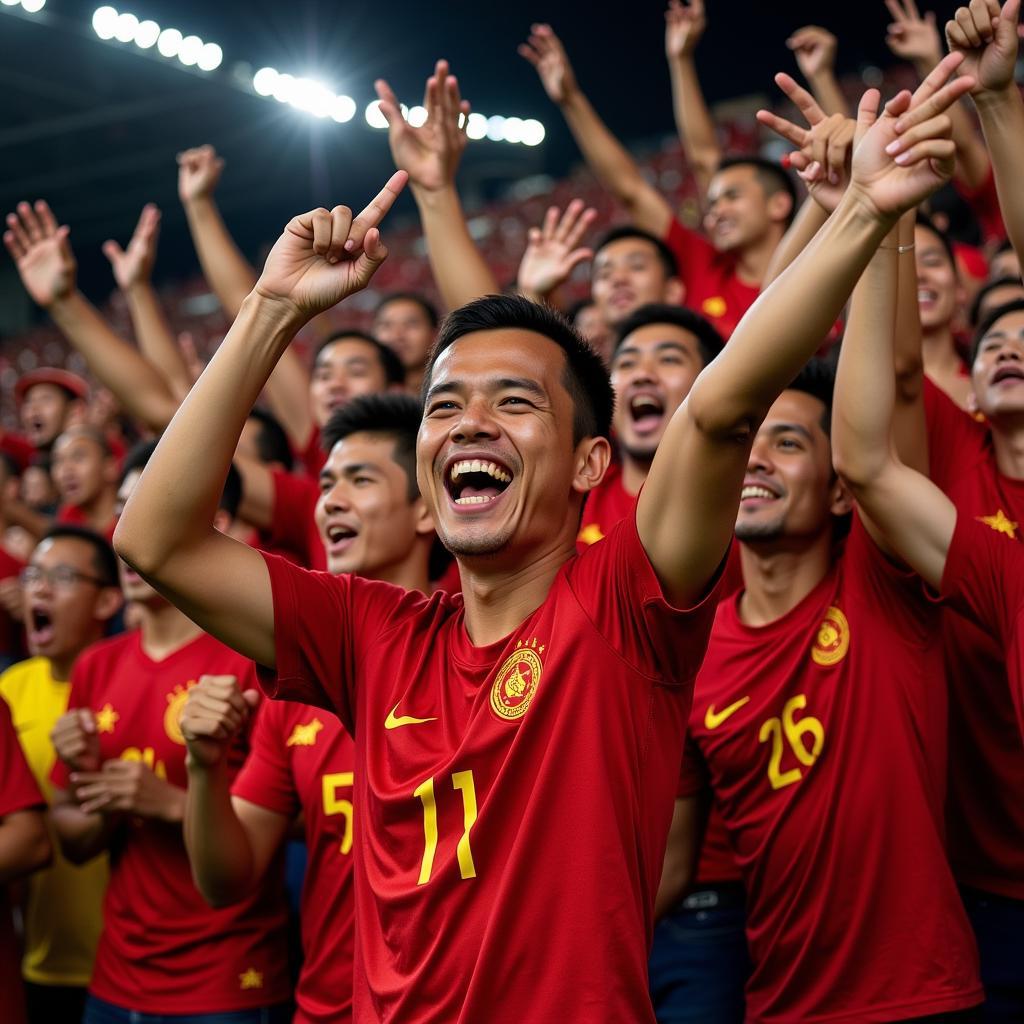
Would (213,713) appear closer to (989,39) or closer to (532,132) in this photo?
(989,39)

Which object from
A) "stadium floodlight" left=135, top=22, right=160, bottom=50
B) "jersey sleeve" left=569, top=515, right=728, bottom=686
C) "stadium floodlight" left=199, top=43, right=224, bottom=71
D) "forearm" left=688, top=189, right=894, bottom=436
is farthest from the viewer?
"stadium floodlight" left=199, top=43, right=224, bottom=71

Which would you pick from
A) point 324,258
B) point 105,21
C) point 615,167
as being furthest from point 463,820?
point 105,21

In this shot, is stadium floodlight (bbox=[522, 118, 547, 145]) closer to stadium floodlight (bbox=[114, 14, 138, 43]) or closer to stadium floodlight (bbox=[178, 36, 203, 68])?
stadium floodlight (bbox=[178, 36, 203, 68])

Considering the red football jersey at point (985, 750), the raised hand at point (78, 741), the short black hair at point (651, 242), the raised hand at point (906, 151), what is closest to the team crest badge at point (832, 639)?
the red football jersey at point (985, 750)

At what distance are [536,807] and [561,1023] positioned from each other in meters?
0.26

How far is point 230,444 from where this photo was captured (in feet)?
5.80

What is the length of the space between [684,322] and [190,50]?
9.48 meters

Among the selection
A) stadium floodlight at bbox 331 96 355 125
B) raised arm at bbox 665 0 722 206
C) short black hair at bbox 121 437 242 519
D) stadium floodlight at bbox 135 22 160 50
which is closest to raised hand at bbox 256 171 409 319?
short black hair at bbox 121 437 242 519

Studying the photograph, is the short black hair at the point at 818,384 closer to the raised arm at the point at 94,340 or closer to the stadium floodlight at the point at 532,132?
the raised arm at the point at 94,340

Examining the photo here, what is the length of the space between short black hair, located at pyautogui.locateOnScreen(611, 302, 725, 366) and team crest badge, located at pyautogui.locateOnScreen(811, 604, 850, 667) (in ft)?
3.44

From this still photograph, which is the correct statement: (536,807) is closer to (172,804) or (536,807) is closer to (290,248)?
(290,248)

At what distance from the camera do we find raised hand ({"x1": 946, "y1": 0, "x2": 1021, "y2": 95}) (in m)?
2.26

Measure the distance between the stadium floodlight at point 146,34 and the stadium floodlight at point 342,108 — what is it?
215cm

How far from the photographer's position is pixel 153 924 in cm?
287
